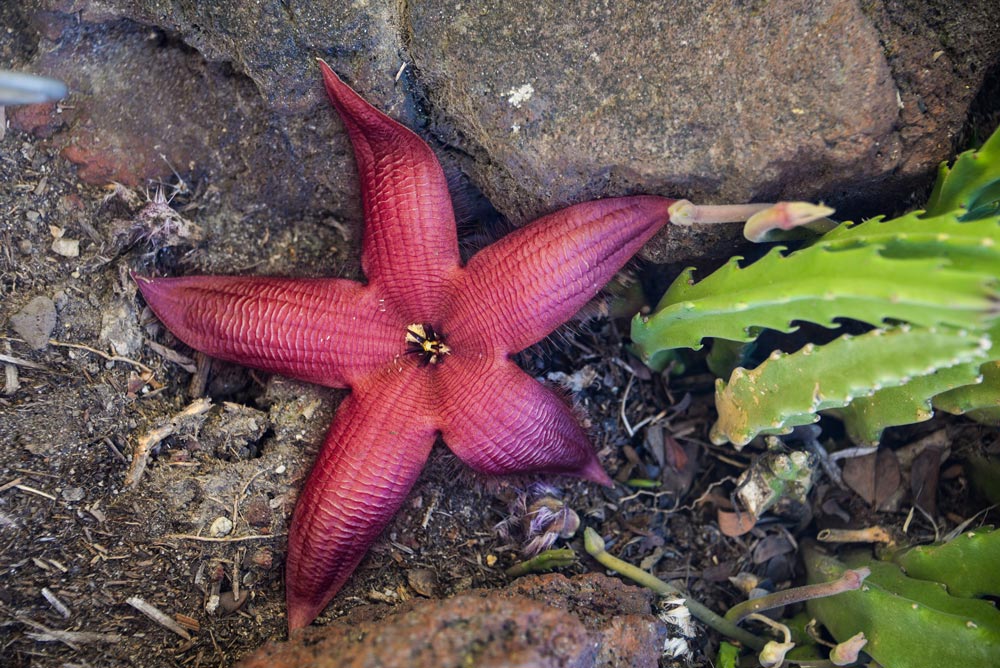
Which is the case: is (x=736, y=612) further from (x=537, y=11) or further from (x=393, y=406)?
(x=537, y=11)

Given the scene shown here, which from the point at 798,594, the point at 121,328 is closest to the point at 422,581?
the point at 798,594

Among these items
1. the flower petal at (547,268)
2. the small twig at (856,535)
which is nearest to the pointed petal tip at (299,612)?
the flower petal at (547,268)

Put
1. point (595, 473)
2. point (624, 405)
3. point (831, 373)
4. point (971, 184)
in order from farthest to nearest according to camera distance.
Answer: point (624, 405)
point (595, 473)
point (971, 184)
point (831, 373)

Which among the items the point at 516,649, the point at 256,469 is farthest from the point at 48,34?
the point at 516,649

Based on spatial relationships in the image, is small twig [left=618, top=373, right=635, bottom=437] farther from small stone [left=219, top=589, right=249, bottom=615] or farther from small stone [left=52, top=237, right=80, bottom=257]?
small stone [left=52, top=237, right=80, bottom=257]

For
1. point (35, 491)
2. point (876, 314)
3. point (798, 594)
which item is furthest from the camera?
point (798, 594)

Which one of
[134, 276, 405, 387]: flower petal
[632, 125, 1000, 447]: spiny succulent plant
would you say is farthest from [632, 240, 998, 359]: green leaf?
[134, 276, 405, 387]: flower petal

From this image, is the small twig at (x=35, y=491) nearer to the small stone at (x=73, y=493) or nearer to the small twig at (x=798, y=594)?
the small stone at (x=73, y=493)

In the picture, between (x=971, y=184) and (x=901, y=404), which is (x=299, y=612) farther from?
(x=971, y=184)
